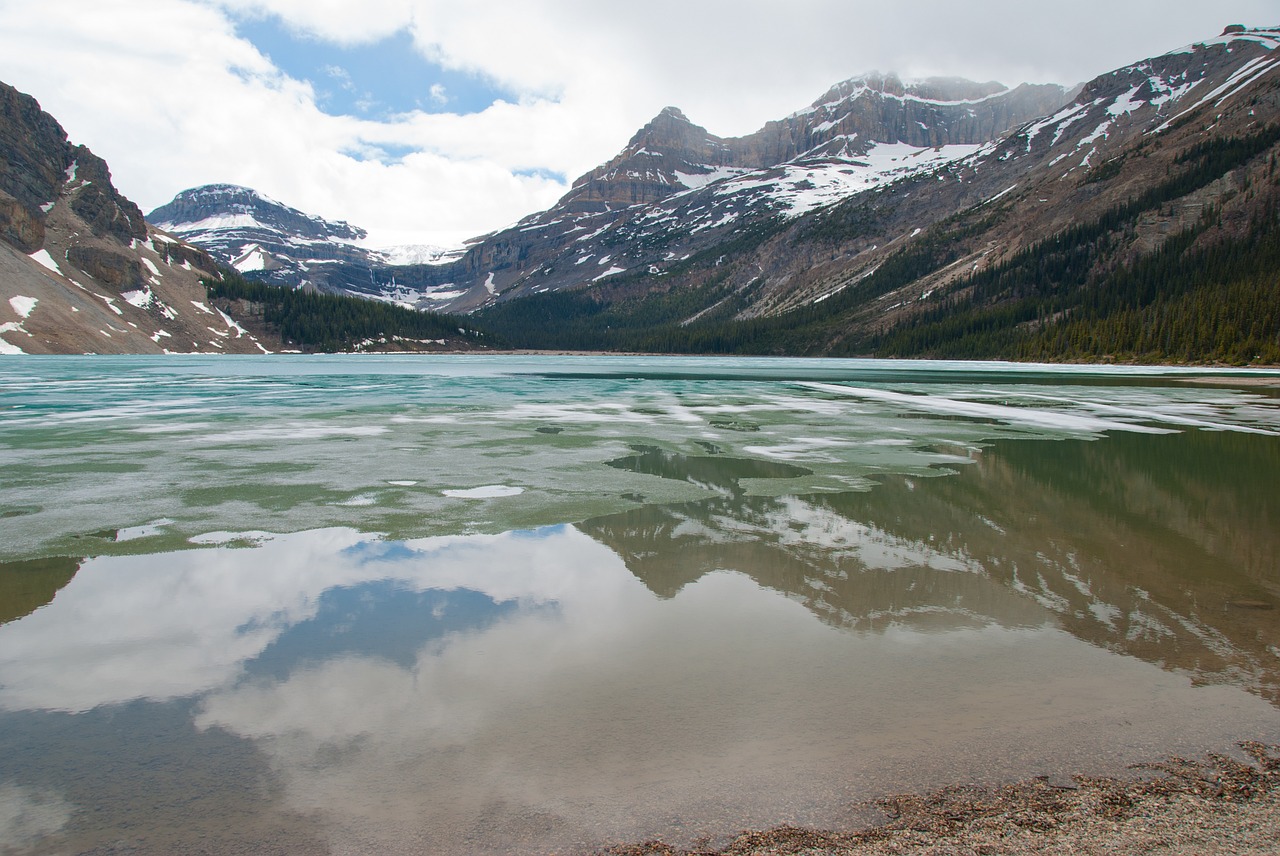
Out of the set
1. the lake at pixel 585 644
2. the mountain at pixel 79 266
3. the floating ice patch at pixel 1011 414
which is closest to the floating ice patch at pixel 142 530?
the lake at pixel 585 644

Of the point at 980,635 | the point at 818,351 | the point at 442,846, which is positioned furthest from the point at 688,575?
the point at 818,351

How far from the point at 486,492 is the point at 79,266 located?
194170 mm

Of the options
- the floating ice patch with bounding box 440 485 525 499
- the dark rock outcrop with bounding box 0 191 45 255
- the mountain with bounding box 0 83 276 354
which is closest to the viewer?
the floating ice patch with bounding box 440 485 525 499

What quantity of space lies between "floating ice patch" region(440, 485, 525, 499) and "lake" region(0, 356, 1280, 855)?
0.12m

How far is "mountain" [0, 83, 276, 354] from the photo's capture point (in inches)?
5162

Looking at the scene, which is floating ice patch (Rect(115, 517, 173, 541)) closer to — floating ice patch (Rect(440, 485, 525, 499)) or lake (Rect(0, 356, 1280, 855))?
lake (Rect(0, 356, 1280, 855))

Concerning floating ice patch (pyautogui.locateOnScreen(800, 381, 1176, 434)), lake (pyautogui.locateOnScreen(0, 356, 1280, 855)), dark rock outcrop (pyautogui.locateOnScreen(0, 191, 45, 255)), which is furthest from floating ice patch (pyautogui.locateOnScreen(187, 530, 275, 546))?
dark rock outcrop (pyautogui.locateOnScreen(0, 191, 45, 255))

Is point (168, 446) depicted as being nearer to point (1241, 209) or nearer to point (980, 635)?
point (980, 635)

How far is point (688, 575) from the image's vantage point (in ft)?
31.6

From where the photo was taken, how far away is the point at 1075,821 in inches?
171

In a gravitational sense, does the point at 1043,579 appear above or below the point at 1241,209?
below

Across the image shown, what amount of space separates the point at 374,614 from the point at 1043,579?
26.7ft

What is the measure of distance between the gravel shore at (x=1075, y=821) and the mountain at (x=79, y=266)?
15285 centimetres

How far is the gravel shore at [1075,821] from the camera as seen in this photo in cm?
A: 408
